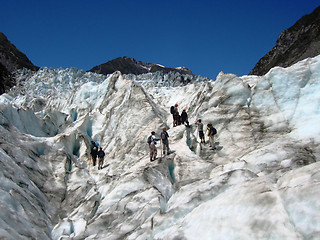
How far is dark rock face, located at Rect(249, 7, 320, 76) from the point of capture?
56031mm

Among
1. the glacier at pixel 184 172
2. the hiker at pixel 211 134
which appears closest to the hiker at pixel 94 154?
the glacier at pixel 184 172

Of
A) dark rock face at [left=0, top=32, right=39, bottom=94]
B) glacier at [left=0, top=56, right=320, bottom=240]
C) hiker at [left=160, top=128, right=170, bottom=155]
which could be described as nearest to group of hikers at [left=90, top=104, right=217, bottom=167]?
hiker at [left=160, top=128, right=170, bottom=155]

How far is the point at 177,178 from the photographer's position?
1236 centimetres

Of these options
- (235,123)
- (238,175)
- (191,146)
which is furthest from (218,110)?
(238,175)

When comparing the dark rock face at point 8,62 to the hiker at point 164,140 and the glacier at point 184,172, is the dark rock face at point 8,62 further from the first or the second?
the hiker at point 164,140

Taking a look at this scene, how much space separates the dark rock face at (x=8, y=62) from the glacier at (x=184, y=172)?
138ft

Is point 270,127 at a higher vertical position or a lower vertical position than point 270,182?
higher

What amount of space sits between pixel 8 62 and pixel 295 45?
6760cm

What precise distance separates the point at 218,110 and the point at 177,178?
5067mm

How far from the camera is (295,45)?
64750 millimetres

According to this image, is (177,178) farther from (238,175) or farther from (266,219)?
(266,219)

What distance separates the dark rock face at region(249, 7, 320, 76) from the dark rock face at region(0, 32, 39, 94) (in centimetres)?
5243

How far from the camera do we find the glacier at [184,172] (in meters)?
6.46

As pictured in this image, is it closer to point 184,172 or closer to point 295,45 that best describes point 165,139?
point 184,172
